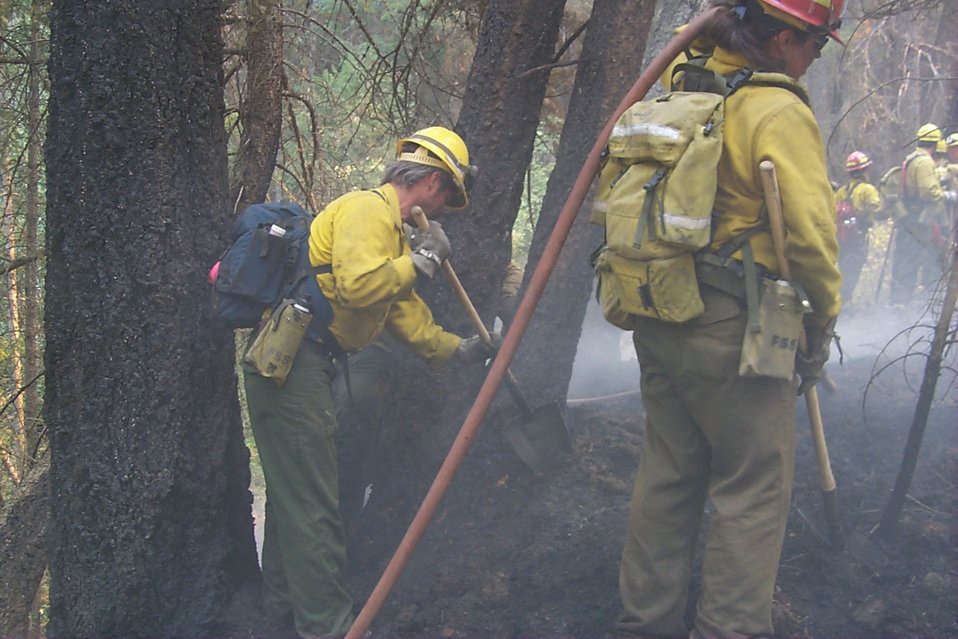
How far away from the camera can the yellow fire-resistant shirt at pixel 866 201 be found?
1047 centimetres

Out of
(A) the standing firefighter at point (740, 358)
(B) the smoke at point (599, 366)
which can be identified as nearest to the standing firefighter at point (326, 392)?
(A) the standing firefighter at point (740, 358)

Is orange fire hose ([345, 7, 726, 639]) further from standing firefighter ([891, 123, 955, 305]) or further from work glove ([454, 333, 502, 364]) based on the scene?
standing firefighter ([891, 123, 955, 305])

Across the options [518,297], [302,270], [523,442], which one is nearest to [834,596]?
[523,442]

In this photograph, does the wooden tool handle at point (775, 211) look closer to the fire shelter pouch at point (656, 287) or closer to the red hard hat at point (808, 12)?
the fire shelter pouch at point (656, 287)

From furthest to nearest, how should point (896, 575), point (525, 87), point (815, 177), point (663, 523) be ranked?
point (525, 87) → point (896, 575) → point (663, 523) → point (815, 177)

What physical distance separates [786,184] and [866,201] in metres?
8.97

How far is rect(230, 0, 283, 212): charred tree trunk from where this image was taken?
4453 millimetres

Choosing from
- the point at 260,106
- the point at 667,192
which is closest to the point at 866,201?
the point at 260,106

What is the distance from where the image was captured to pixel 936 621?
3.37m

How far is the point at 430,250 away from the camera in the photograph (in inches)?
141

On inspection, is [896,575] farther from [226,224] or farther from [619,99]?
[226,224]

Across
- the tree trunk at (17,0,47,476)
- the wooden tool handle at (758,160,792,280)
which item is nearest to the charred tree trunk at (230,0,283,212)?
the tree trunk at (17,0,47,476)

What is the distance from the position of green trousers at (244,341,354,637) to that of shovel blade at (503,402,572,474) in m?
1.38

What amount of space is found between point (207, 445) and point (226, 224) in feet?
3.29
